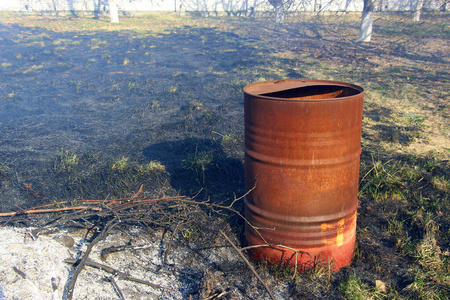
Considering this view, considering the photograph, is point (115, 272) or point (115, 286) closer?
point (115, 286)

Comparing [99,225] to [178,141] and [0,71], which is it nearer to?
[178,141]

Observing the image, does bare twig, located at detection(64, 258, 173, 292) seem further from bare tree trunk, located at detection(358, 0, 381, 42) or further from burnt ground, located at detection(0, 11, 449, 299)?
bare tree trunk, located at detection(358, 0, 381, 42)

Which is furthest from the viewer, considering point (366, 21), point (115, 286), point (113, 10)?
point (113, 10)

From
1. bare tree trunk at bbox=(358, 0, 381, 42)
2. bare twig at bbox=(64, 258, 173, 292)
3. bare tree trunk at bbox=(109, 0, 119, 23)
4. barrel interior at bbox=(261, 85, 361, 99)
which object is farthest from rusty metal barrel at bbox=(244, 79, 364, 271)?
bare tree trunk at bbox=(109, 0, 119, 23)

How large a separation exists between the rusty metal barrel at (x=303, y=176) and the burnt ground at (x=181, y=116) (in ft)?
0.88

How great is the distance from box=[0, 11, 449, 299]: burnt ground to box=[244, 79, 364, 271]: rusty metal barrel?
0.27 m

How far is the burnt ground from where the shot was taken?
351cm

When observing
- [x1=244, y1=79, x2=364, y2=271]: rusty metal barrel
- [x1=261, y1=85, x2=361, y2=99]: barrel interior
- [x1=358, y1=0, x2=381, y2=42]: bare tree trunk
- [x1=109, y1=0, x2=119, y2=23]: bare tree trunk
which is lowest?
[x1=244, y1=79, x2=364, y2=271]: rusty metal barrel

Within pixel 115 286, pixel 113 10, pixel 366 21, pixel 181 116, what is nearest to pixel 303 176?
pixel 115 286

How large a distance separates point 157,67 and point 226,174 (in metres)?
8.25

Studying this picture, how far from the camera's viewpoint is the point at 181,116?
6449mm

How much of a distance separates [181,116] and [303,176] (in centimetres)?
446

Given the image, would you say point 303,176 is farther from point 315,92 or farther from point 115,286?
point 115,286

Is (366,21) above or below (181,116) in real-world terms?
above
